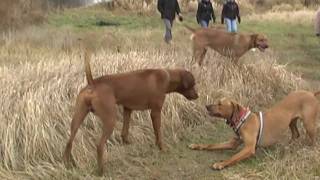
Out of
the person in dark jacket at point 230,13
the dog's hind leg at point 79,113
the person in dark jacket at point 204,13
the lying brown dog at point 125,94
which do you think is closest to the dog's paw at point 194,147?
the lying brown dog at point 125,94

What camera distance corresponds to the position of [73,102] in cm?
768

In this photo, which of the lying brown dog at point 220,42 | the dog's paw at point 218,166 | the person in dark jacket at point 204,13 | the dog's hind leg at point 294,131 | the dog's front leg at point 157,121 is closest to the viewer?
the dog's paw at point 218,166

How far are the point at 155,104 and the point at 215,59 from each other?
3968 millimetres

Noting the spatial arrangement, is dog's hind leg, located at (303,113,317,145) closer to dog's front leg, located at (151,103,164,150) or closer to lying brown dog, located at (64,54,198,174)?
lying brown dog, located at (64,54,198,174)

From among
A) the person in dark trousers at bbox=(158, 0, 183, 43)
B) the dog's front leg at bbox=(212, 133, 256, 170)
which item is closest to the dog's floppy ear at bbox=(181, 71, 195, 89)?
the dog's front leg at bbox=(212, 133, 256, 170)

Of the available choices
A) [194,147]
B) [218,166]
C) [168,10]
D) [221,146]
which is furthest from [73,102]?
[168,10]

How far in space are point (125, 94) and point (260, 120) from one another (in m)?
1.60

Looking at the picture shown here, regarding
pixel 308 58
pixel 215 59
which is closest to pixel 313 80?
pixel 215 59

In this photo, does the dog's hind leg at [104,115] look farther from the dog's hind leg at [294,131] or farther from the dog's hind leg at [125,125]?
the dog's hind leg at [294,131]

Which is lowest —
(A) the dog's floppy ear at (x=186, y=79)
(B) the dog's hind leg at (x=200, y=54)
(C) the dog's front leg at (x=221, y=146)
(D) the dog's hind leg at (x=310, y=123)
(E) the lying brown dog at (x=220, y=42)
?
(C) the dog's front leg at (x=221, y=146)

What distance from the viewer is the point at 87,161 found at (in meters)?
6.70

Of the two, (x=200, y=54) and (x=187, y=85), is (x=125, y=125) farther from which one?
(x=200, y=54)

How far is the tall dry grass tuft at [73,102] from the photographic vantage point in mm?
6652

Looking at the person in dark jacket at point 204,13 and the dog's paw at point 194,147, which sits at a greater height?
the person in dark jacket at point 204,13
